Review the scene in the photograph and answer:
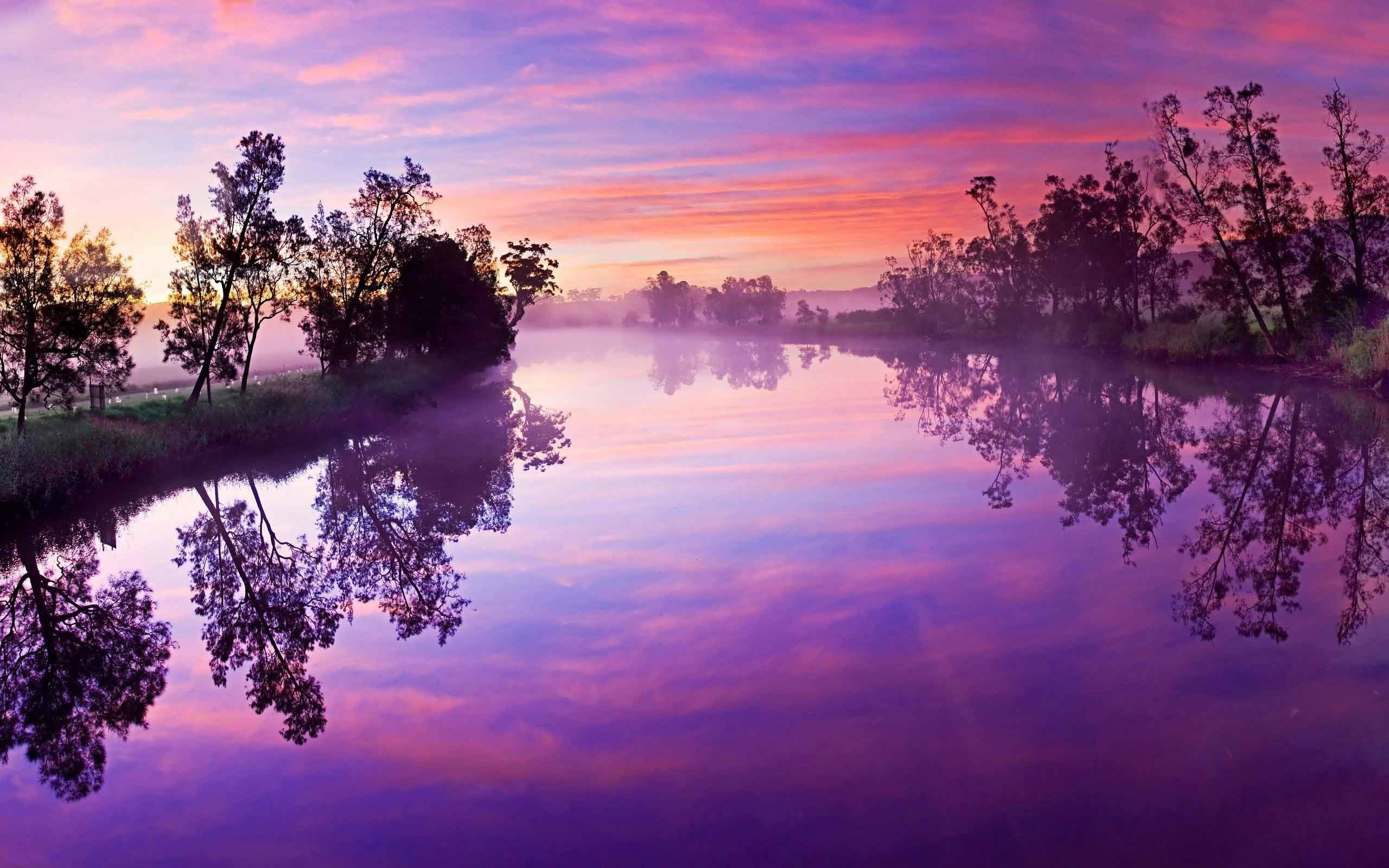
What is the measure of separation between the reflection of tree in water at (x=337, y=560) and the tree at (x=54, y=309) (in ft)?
21.9

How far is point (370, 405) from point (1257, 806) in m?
35.3

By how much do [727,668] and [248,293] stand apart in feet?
103

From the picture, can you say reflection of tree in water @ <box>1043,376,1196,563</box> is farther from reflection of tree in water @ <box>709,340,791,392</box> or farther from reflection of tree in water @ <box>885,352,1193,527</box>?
reflection of tree in water @ <box>709,340,791,392</box>

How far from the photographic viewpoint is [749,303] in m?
140

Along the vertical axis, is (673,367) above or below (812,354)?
below

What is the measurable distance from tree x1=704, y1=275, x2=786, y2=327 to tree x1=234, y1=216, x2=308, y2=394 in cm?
10260

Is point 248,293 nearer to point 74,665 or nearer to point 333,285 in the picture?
point 333,285

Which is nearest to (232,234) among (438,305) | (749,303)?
(438,305)

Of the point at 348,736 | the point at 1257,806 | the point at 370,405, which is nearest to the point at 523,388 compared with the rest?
the point at 370,405

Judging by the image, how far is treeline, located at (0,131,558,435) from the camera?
22281 mm

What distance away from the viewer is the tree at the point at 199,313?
31.0m

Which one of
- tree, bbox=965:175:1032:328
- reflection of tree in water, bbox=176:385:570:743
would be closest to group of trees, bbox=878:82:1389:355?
tree, bbox=965:175:1032:328

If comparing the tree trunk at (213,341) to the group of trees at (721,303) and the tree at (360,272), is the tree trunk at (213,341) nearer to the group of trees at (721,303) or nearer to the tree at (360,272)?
the tree at (360,272)

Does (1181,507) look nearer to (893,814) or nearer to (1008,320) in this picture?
(893,814)
